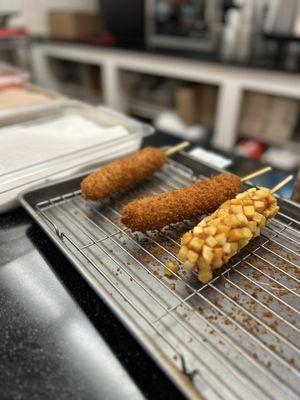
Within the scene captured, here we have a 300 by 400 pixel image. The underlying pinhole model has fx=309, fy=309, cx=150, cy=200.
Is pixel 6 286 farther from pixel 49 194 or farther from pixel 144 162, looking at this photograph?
pixel 144 162

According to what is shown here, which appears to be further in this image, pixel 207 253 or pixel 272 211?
pixel 272 211

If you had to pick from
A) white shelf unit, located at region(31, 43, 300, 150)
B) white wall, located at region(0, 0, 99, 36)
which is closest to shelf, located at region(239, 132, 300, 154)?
white shelf unit, located at region(31, 43, 300, 150)

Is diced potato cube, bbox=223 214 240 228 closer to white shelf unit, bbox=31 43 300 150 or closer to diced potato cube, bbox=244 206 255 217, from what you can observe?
diced potato cube, bbox=244 206 255 217

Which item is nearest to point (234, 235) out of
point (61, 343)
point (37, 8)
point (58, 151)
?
point (61, 343)

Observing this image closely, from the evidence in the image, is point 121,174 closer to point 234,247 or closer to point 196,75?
point 234,247

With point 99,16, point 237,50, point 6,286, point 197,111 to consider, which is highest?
point 99,16

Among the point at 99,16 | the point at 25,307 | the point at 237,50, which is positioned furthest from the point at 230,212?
the point at 99,16
